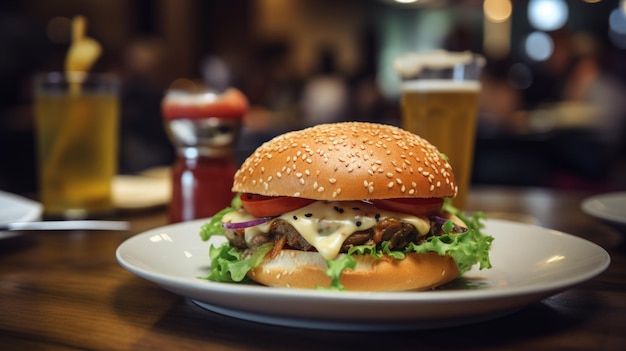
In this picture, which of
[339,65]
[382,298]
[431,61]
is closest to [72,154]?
[431,61]

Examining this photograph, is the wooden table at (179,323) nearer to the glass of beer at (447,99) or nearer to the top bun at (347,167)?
the top bun at (347,167)

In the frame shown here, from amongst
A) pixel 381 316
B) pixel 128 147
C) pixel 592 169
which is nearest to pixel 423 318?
pixel 381 316

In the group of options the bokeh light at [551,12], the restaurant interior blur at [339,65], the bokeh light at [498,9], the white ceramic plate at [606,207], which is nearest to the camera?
the white ceramic plate at [606,207]

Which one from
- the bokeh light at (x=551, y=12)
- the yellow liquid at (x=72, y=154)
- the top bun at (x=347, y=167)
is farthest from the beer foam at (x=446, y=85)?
the bokeh light at (x=551, y=12)

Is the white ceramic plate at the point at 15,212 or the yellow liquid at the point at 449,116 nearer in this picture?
the white ceramic plate at the point at 15,212

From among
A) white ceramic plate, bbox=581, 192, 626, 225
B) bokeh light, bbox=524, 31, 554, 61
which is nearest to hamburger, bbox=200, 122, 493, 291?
white ceramic plate, bbox=581, 192, 626, 225

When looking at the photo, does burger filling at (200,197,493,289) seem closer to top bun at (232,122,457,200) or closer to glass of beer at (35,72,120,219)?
top bun at (232,122,457,200)

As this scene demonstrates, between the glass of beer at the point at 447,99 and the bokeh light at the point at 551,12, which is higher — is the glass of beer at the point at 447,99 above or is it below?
below
